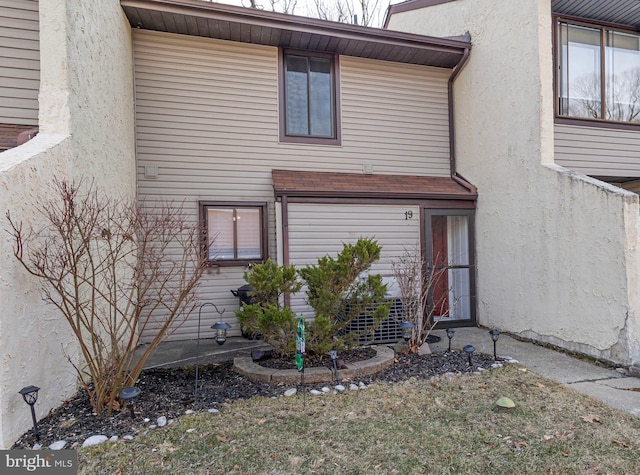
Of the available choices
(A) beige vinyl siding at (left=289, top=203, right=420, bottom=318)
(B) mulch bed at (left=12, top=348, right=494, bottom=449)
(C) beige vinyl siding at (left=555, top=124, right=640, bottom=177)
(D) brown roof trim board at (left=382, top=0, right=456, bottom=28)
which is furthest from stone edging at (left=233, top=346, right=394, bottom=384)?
(D) brown roof trim board at (left=382, top=0, right=456, bottom=28)

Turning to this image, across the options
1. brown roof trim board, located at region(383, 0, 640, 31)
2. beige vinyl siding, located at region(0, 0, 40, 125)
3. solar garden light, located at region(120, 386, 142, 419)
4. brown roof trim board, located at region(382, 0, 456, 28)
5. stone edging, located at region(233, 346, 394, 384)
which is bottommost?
stone edging, located at region(233, 346, 394, 384)

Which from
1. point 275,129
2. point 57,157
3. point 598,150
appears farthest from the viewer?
point 598,150

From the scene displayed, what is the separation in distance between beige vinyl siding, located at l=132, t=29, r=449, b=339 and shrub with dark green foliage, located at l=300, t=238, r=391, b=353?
217 centimetres

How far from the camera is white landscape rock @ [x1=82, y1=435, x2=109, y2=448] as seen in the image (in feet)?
8.70

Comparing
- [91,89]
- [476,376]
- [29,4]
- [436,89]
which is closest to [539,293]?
[476,376]

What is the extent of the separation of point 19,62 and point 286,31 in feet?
11.9

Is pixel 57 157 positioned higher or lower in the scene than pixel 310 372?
higher

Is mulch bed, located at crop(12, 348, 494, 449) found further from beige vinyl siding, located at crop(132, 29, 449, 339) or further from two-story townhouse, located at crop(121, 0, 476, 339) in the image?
beige vinyl siding, located at crop(132, 29, 449, 339)

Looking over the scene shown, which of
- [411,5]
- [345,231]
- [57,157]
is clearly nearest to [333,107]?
[345,231]

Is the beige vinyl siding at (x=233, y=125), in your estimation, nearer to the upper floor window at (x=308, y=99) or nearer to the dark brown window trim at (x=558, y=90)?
the upper floor window at (x=308, y=99)

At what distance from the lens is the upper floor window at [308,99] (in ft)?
20.4

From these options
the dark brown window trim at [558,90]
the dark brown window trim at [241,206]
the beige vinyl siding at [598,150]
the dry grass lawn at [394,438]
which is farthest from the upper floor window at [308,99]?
the dry grass lawn at [394,438]

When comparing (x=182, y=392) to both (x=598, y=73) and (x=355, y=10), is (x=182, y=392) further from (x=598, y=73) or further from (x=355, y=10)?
(x=355, y=10)

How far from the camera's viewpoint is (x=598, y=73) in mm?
6410
